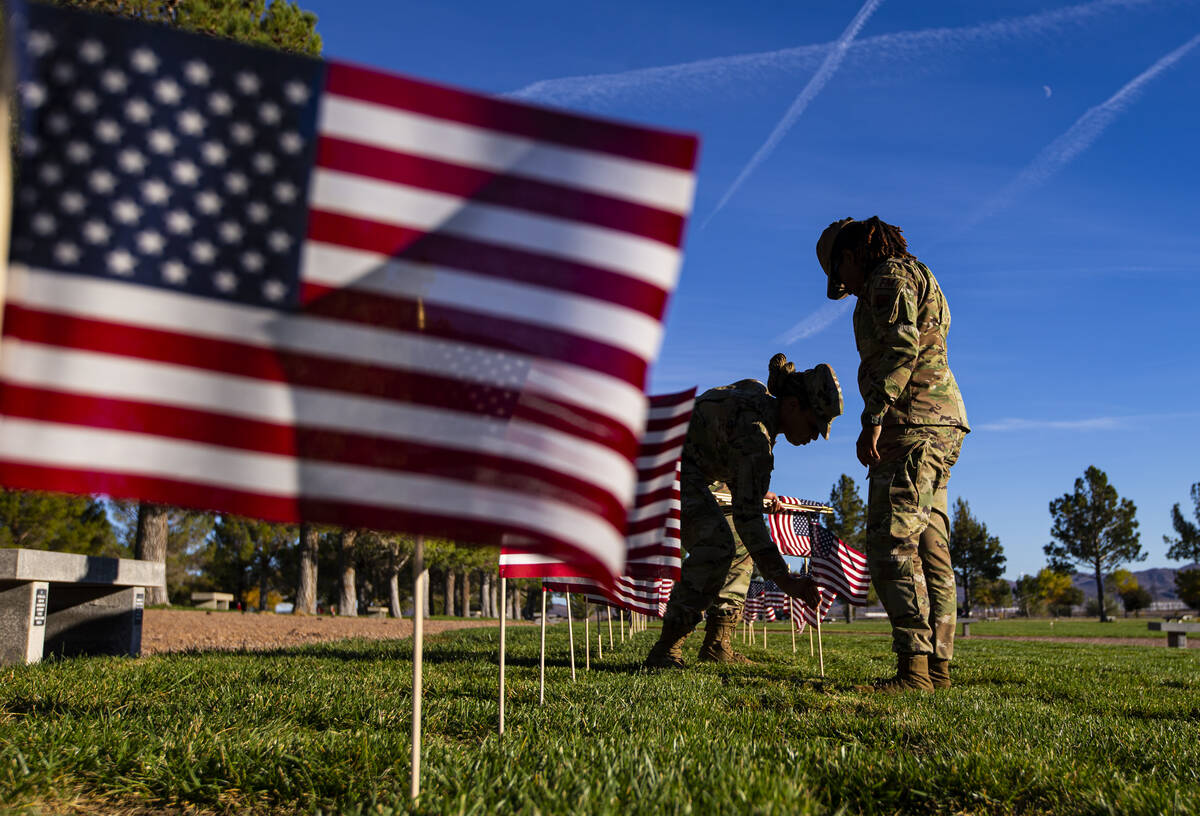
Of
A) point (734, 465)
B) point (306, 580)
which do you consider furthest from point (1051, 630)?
point (734, 465)

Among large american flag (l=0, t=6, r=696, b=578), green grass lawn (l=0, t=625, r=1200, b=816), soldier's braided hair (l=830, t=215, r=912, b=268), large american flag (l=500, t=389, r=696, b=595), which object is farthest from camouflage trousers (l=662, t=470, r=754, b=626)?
large american flag (l=0, t=6, r=696, b=578)

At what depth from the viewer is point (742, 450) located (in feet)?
20.0

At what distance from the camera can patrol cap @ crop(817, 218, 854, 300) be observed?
6.07 m

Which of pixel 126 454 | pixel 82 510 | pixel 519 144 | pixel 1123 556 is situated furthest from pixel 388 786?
pixel 1123 556

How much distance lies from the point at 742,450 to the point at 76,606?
23.0ft

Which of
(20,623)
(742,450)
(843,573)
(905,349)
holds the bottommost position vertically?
(20,623)

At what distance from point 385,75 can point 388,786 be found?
7.04 feet

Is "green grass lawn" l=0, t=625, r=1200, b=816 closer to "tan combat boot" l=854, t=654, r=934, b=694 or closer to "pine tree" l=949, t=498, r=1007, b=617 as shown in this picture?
"tan combat boot" l=854, t=654, r=934, b=694

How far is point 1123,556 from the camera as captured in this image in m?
70.0

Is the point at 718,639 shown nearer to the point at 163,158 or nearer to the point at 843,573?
the point at 843,573

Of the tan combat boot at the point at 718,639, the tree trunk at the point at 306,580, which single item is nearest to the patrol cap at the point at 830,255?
the tan combat boot at the point at 718,639

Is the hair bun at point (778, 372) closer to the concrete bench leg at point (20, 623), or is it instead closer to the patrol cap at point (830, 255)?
the patrol cap at point (830, 255)

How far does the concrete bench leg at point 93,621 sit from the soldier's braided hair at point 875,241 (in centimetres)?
788

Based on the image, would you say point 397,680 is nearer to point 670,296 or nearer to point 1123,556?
point 670,296
